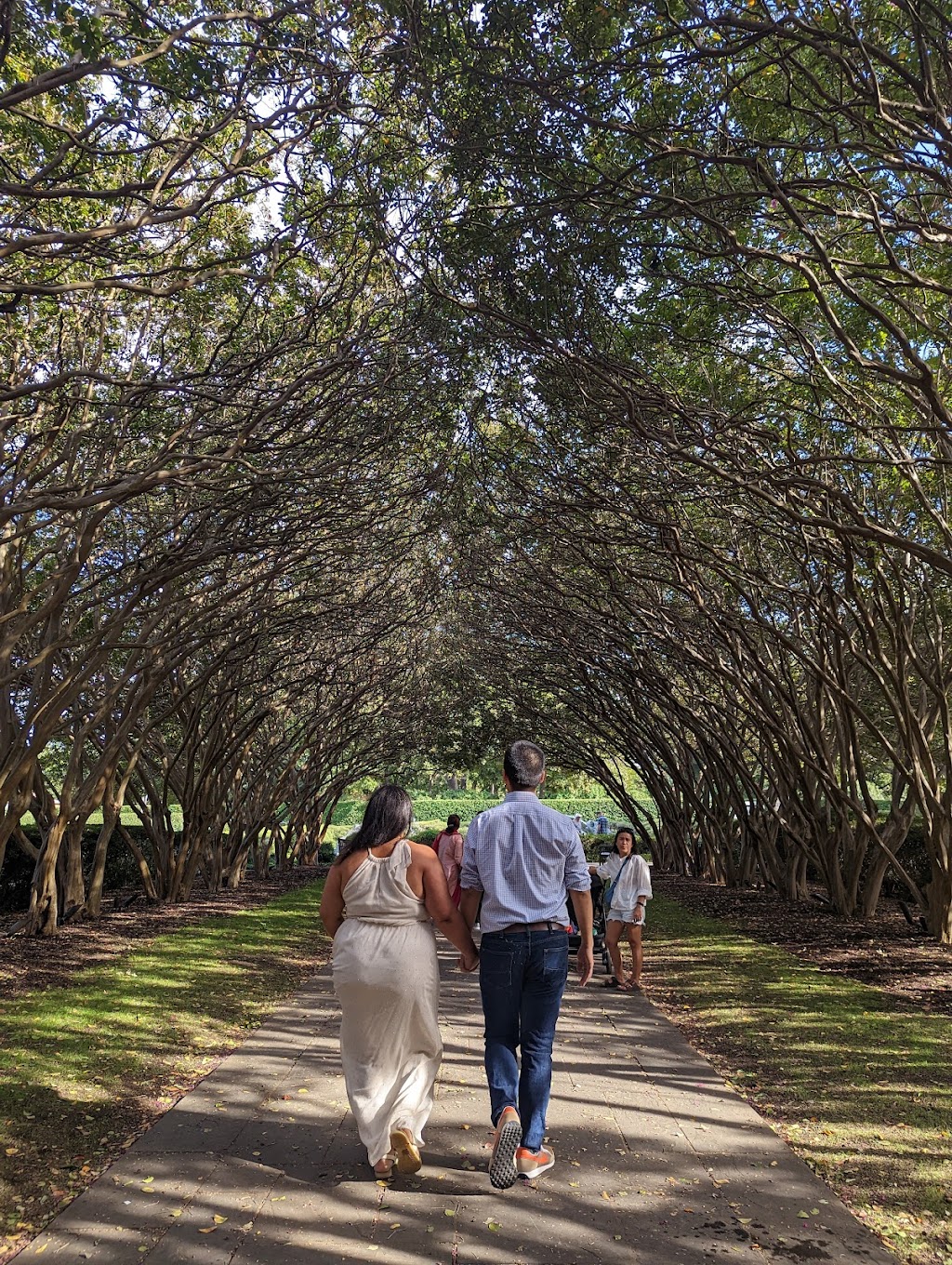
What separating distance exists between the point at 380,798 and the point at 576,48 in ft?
18.0

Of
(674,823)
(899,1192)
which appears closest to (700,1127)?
(899,1192)

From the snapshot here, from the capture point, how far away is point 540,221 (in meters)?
8.75

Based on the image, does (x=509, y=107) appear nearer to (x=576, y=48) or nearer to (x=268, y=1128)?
(x=576, y=48)

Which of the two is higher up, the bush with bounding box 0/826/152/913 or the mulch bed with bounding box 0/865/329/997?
the bush with bounding box 0/826/152/913

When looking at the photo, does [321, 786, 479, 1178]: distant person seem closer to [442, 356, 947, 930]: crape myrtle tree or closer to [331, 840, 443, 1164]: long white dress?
[331, 840, 443, 1164]: long white dress

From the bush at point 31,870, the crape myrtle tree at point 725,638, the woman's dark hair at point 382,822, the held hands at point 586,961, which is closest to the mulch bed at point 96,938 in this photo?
the bush at point 31,870

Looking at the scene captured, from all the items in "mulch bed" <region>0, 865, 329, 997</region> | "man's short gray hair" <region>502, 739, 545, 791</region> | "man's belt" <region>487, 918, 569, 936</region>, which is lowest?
"mulch bed" <region>0, 865, 329, 997</region>

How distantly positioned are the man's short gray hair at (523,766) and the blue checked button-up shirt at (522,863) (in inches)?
2.1

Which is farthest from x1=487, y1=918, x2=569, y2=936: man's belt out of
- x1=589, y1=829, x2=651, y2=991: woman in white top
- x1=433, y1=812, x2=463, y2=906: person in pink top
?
x1=433, y1=812, x2=463, y2=906: person in pink top

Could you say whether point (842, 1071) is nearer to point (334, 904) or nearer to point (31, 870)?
point (334, 904)

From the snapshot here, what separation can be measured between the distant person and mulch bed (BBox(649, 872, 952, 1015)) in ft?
19.1

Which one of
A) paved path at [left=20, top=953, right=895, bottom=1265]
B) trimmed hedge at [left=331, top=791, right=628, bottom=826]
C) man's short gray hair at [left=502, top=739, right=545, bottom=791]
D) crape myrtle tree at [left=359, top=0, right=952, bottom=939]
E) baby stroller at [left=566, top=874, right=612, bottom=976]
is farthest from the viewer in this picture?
trimmed hedge at [left=331, top=791, right=628, bottom=826]

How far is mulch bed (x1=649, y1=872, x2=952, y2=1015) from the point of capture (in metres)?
9.83

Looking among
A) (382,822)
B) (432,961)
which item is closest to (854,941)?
(432,961)
